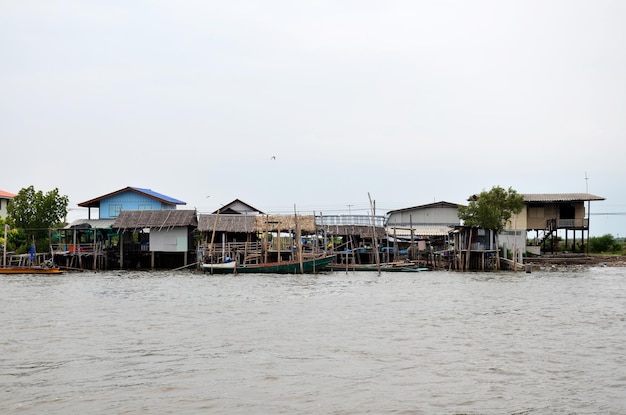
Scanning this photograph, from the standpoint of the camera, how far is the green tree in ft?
133

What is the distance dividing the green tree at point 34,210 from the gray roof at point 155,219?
3589 mm

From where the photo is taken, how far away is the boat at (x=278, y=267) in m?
36.2

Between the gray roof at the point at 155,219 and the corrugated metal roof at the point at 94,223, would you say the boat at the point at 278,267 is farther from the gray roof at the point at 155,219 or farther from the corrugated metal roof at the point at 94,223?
the corrugated metal roof at the point at 94,223

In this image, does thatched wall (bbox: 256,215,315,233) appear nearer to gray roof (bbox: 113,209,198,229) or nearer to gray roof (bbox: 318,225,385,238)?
gray roof (bbox: 318,225,385,238)

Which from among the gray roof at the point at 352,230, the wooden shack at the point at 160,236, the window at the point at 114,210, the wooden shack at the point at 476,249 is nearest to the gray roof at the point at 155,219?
the wooden shack at the point at 160,236

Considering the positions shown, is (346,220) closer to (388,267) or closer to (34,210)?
(388,267)

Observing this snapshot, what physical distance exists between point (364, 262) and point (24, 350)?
30856 mm

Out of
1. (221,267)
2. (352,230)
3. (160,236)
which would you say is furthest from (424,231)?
(160,236)

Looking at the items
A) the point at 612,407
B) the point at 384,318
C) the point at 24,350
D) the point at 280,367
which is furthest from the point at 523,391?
the point at 24,350

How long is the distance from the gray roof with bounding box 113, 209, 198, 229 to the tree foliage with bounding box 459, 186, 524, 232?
16.0 meters

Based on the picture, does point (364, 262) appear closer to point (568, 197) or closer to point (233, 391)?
point (568, 197)

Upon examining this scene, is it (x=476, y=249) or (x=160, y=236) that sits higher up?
(x=160, y=236)

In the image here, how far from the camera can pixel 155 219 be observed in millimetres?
41406

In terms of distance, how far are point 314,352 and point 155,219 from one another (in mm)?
29569
